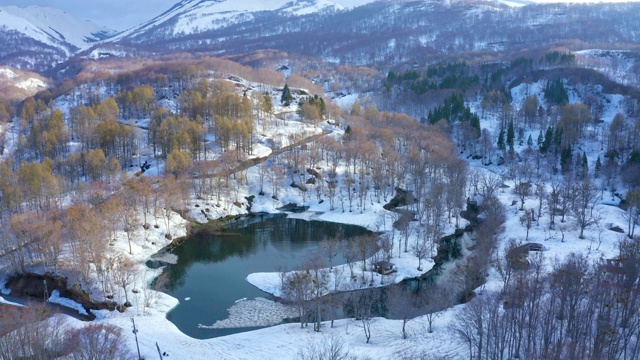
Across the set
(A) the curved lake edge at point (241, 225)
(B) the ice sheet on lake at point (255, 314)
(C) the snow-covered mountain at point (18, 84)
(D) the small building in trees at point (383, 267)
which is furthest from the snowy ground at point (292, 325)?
(C) the snow-covered mountain at point (18, 84)

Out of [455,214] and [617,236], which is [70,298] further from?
[617,236]

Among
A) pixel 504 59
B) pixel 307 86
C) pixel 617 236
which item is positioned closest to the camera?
pixel 617 236

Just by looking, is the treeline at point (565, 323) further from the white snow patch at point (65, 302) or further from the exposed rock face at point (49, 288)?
the white snow patch at point (65, 302)

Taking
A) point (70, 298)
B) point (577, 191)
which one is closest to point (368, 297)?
point (70, 298)

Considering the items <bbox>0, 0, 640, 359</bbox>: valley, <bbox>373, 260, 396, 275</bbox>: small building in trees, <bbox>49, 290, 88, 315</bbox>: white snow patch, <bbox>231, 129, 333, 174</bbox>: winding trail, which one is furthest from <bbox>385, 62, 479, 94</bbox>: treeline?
<bbox>49, 290, 88, 315</bbox>: white snow patch

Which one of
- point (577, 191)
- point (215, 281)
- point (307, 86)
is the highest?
point (307, 86)

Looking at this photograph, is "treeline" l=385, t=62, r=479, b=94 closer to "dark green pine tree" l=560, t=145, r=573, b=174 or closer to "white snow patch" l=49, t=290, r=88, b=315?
"dark green pine tree" l=560, t=145, r=573, b=174

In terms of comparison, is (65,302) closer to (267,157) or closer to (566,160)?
(267,157)

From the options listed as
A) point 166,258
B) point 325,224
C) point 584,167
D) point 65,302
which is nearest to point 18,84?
point 166,258
